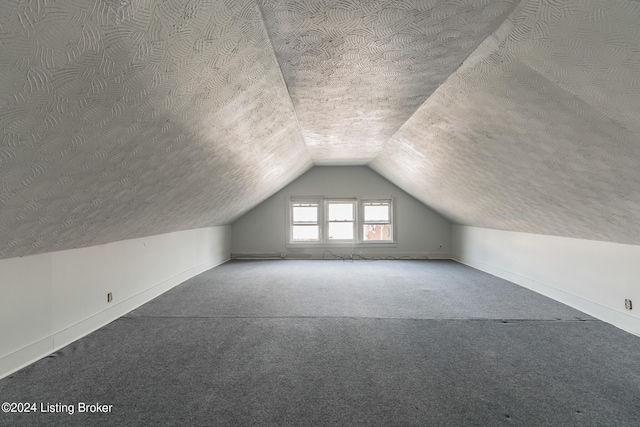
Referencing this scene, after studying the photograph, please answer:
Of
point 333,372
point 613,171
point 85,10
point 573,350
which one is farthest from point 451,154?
point 85,10

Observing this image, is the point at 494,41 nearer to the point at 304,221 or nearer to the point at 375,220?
the point at 375,220

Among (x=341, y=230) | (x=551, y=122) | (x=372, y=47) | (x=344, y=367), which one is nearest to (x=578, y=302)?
(x=551, y=122)

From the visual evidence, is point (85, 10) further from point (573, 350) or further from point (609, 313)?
point (609, 313)

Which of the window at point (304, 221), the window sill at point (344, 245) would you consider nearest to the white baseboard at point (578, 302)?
the window sill at point (344, 245)

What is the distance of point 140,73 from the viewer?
4.72 feet

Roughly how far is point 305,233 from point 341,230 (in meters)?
0.85

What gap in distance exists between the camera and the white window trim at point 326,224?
23.5 ft

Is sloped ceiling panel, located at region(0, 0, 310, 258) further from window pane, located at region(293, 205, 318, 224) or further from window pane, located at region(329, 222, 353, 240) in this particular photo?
window pane, located at region(329, 222, 353, 240)

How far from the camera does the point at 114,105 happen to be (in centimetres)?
149

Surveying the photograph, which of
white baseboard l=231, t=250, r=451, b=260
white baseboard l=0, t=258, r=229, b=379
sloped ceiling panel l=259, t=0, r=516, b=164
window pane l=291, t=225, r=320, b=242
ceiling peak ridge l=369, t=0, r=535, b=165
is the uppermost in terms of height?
sloped ceiling panel l=259, t=0, r=516, b=164

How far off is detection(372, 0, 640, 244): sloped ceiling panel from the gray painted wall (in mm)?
3026

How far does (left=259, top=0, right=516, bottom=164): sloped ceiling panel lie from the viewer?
1.55 metres

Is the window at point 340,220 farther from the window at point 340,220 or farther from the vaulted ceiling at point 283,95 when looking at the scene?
the vaulted ceiling at point 283,95

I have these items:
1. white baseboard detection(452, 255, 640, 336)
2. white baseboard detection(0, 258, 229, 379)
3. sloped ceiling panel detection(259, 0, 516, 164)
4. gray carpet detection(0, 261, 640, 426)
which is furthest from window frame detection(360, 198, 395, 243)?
white baseboard detection(0, 258, 229, 379)
